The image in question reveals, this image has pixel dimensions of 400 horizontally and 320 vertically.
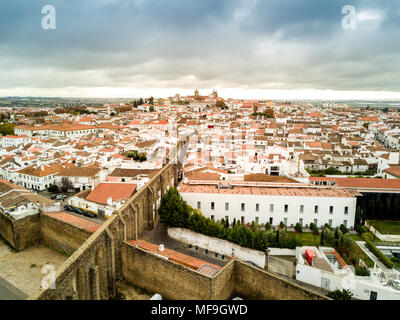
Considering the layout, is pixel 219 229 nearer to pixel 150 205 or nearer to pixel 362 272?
pixel 150 205

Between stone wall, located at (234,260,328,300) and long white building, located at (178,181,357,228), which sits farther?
long white building, located at (178,181,357,228)

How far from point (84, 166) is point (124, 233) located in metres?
22.5

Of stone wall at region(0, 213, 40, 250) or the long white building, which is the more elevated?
the long white building

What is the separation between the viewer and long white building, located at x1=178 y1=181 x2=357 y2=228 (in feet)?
75.1

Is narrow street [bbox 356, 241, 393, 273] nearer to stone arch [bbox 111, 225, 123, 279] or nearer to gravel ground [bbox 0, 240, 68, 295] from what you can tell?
stone arch [bbox 111, 225, 123, 279]

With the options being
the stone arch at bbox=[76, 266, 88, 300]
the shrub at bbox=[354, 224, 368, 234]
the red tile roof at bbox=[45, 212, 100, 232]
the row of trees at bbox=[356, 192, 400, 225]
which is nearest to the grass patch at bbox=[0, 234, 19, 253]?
the red tile roof at bbox=[45, 212, 100, 232]

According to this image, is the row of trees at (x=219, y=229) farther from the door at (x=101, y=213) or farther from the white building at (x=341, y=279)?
the door at (x=101, y=213)

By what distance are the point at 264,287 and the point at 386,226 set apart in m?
15.3

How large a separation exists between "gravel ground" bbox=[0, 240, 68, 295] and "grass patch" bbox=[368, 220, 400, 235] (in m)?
23.9

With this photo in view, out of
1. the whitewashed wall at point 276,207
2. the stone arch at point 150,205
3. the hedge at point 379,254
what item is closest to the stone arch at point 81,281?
the stone arch at point 150,205

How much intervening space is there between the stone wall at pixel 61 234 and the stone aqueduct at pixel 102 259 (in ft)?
9.21

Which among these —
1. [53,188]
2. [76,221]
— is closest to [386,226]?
[76,221]

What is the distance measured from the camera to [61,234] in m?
21.0
